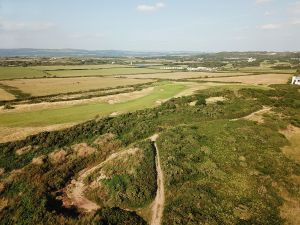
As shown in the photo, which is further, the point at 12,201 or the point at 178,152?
the point at 178,152

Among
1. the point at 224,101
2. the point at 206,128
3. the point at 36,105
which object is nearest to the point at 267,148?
the point at 206,128

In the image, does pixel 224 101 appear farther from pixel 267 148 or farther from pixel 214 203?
pixel 214 203

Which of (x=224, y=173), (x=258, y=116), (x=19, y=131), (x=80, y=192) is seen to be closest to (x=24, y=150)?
(x=19, y=131)

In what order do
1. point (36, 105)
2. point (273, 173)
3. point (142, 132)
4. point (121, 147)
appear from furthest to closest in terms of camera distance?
point (36, 105)
point (142, 132)
point (121, 147)
point (273, 173)

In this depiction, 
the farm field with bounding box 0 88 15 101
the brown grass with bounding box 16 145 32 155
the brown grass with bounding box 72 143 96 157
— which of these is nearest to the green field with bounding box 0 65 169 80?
the farm field with bounding box 0 88 15 101

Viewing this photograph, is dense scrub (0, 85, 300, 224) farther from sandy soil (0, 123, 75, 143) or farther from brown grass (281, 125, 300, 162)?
sandy soil (0, 123, 75, 143)

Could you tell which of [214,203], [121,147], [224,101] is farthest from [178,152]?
[224,101]

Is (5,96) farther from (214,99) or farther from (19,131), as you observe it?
(214,99)

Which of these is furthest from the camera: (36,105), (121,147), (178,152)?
(36,105)
